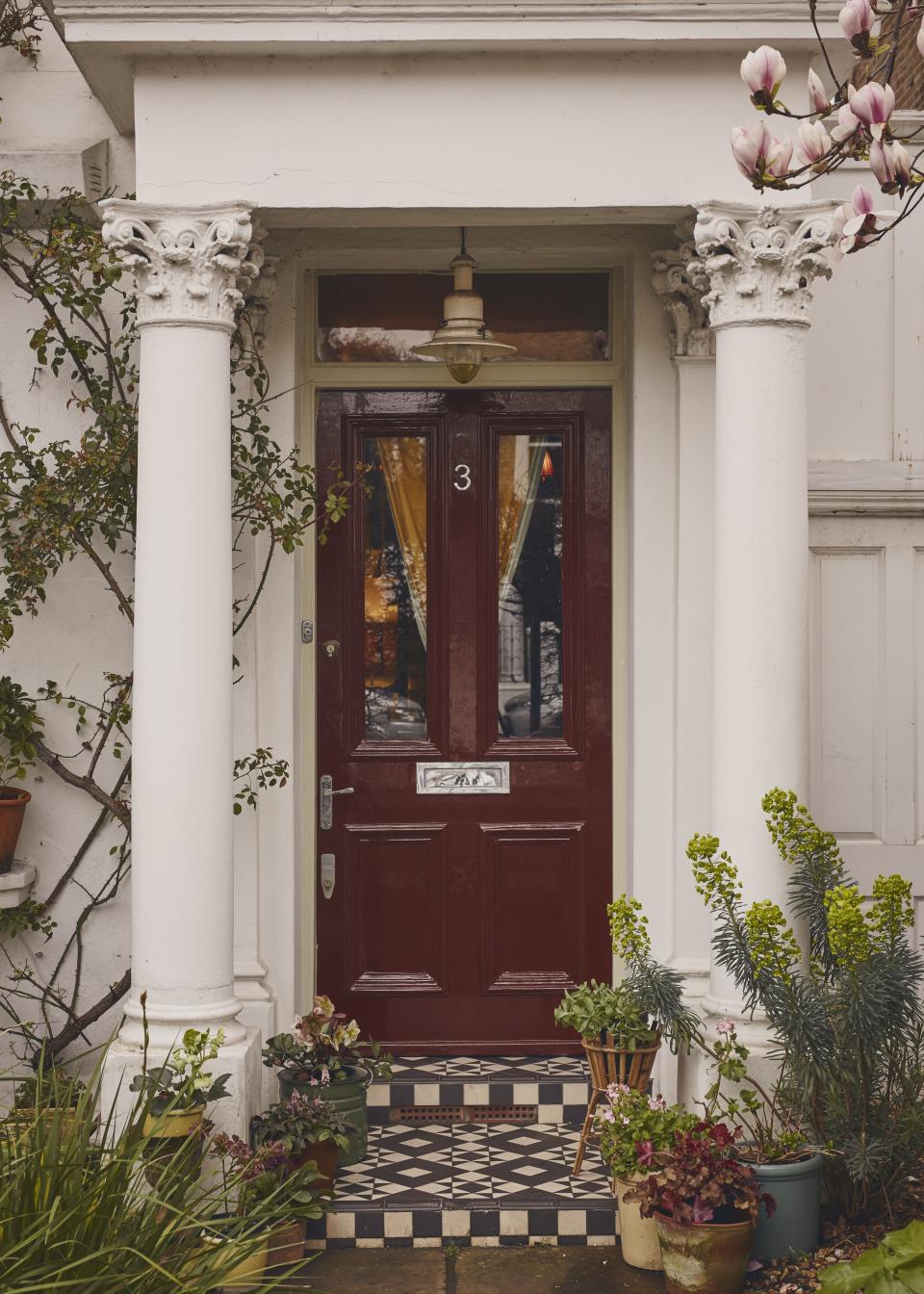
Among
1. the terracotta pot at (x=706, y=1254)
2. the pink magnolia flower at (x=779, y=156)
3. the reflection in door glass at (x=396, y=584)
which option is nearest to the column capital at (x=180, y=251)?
the reflection in door glass at (x=396, y=584)

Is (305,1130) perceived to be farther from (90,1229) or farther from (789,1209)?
(90,1229)

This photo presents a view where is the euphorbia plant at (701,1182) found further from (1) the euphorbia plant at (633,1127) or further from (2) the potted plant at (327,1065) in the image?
(2) the potted plant at (327,1065)

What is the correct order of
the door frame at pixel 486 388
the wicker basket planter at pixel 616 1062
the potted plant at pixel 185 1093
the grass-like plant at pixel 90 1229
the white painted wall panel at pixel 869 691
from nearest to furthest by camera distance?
the grass-like plant at pixel 90 1229 < the potted plant at pixel 185 1093 < the wicker basket planter at pixel 616 1062 < the white painted wall panel at pixel 869 691 < the door frame at pixel 486 388

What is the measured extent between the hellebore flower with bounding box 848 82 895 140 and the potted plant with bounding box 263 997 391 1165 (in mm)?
3820

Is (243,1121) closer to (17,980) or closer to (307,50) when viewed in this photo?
(17,980)

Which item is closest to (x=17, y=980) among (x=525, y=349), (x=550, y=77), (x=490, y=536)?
(x=490, y=536)

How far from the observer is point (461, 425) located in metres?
6.25

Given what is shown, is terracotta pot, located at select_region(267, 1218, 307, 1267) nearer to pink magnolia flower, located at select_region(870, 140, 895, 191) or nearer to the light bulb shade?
the light bulb shade

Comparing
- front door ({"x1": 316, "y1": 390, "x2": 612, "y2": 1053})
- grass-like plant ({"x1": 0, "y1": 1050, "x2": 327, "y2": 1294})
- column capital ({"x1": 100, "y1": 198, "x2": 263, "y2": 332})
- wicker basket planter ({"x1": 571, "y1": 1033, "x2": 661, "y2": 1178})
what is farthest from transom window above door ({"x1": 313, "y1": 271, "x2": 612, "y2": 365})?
grass-like plant ({"x1": 0, "y1": 1050, "x2": 327, "y2": 1294})

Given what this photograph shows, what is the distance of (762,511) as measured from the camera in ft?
16.4

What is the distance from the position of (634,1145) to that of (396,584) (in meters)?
2.53

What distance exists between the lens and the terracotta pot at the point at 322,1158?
16.4ft

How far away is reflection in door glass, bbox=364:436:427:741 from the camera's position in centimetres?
626

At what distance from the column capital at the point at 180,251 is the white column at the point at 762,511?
1.59 m
